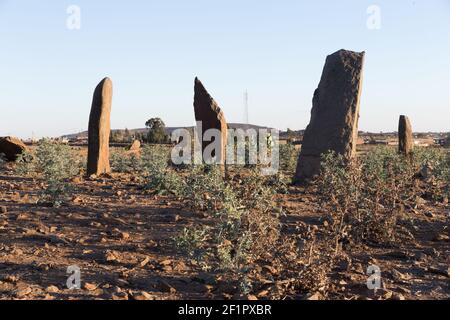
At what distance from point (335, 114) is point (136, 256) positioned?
6.37 m

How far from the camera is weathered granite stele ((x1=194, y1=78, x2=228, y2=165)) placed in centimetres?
1191

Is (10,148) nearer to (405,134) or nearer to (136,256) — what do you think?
(136,256)

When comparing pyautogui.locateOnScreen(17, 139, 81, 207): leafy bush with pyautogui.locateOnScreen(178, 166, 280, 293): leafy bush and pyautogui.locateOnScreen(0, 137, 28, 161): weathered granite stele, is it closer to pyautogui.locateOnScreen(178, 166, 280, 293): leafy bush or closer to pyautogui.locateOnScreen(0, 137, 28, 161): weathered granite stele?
pyautogui.locateOnScreen(0, 137, 28, 161): weathered granite stele

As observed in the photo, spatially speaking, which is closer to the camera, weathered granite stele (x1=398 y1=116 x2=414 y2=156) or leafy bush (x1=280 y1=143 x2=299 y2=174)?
weathered granite stele (x1=398 y1=116 x2=414 y2=156)

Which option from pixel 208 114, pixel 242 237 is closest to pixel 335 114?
pixel 208 114

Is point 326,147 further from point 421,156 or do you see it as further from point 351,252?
point 421,156

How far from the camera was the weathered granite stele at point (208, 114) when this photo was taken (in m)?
11.9

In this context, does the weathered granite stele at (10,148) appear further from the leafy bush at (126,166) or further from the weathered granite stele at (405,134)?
the weathered granite stele at (405,134)

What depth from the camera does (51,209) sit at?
6605 millimetres

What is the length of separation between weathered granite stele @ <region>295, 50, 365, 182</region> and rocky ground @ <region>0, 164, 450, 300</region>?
254cm

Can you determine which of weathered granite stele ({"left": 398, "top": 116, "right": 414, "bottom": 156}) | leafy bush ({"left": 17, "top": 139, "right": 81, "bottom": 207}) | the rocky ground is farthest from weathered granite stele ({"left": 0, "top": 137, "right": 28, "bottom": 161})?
weathered granite stele ({"left": 398, "top": 116, "right": 414, "bottom": 156})

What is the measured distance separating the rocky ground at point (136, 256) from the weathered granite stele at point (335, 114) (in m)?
2.54

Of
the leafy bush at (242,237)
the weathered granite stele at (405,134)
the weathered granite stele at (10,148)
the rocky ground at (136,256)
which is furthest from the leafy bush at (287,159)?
the leafy bush at (242,237)
